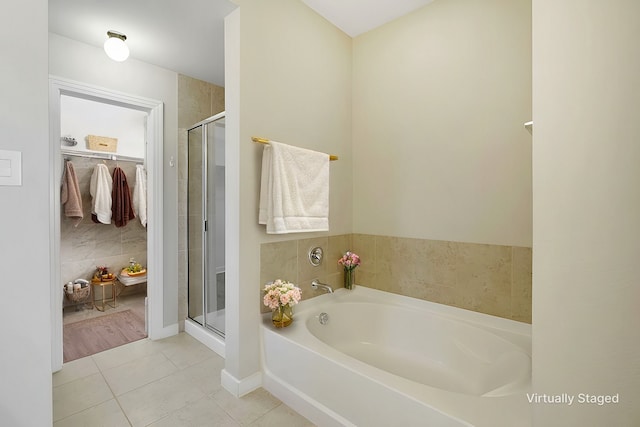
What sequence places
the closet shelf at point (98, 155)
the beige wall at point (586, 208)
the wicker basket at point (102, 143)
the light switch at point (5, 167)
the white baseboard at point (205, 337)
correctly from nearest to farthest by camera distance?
the beige wall at point (586, 208) → the light switch at point (5, 167) → the white baseboard at point (205, 337) → the closet shelf at point (98, 155) → the wicker basket at point (102, 143)

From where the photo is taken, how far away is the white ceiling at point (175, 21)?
1.81 m

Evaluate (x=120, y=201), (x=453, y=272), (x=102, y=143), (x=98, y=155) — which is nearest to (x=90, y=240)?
(x=120, y=201)

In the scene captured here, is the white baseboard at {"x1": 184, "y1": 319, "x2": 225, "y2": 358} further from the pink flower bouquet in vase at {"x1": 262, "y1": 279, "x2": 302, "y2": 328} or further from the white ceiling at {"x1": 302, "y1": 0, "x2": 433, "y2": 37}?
the white ceiling at {"x1": 302, "y1": 0, "x2": 433, "y2": 37}

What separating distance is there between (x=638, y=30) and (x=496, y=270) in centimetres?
142

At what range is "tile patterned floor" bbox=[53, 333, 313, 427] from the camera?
1.58m

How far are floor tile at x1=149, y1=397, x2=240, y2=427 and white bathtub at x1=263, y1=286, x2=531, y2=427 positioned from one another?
1.01ft

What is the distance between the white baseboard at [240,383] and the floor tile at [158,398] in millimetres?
156

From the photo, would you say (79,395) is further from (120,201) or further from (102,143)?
(102,143)

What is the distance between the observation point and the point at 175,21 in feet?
6.46

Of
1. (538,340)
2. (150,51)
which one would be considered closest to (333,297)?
(538,340)

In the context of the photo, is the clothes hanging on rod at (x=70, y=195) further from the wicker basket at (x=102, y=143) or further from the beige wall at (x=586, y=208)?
the beige wall at (x=586, y=208)

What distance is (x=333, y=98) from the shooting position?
7.82 ft

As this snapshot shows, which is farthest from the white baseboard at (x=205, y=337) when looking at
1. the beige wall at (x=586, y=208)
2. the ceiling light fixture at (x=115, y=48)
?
the ceiling light fixture at (x=115, y=48)

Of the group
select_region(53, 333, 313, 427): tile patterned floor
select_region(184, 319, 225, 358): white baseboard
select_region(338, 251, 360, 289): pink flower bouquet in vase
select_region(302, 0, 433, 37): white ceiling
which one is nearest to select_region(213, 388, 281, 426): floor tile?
select_region(53, 333, 313, 427): tile patterned floor
